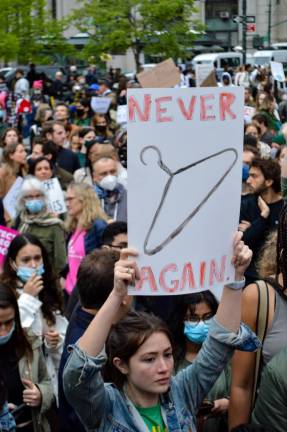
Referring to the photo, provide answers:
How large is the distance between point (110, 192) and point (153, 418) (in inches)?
184

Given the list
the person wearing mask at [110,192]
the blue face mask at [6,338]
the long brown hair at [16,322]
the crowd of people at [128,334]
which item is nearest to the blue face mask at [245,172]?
the crowd of people at [128,334]

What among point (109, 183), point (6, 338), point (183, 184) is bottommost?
point (6, 338)

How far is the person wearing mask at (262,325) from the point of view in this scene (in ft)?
11.5

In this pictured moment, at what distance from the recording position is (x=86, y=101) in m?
16.7

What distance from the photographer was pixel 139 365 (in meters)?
3.15

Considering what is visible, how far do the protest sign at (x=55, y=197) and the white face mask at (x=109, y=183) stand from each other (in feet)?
2.51

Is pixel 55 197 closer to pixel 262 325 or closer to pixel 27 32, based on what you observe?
pixel 262 325

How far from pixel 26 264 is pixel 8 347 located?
134 centimetres

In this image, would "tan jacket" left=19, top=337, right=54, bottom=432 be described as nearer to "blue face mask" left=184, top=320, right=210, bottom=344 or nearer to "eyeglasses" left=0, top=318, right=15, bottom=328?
"eyeglasses" left=0, top=318, right=15, bottom=328

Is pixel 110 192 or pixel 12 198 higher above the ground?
pixel 110 192

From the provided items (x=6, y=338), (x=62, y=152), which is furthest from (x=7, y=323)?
(x=62, y=152)

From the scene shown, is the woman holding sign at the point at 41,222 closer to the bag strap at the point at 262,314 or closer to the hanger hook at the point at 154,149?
the bag strap at the point at 262,314

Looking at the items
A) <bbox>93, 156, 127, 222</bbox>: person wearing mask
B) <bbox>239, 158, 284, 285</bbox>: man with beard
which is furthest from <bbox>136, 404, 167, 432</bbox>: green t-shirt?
<bbox>93, 156, 127, 222</bbox>: person wearing mask

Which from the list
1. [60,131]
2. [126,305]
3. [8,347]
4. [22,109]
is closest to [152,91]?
[126,305]
